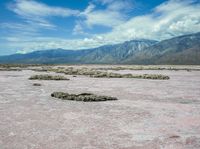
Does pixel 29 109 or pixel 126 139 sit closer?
pixel 126 139

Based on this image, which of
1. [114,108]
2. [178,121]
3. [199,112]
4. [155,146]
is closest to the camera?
[155,146]

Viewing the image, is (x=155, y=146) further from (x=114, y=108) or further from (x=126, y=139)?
(x=114, y=108)

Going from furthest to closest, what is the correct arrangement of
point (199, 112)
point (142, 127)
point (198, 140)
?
1. point (199, 112)
2. point (142, 127)
3. point (198, 140)

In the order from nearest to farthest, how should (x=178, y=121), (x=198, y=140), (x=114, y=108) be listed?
1. (x=198, y=140)
2. (x=178, y=121)
3. (x=114, y=108)

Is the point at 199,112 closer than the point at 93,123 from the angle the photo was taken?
No

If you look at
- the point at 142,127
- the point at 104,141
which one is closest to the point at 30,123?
the point at 104,141

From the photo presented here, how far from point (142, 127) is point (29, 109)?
7002mm

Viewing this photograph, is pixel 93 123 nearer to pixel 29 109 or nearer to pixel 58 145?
pixel 58 145

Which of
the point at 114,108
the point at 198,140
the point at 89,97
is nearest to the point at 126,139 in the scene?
the point at 198,140

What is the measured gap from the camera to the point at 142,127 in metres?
12.1

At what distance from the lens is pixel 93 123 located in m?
12.8

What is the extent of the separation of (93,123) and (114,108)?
395 cm

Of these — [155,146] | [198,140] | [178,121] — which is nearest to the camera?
[155,146]

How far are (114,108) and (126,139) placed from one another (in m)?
6.19
